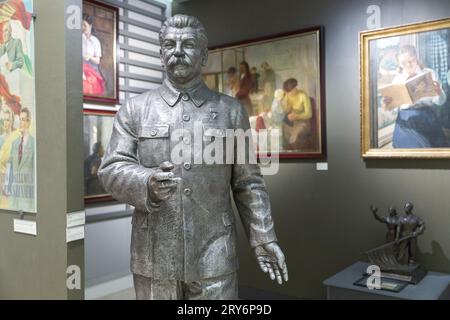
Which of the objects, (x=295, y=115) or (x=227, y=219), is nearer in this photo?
(x=227, y=219)

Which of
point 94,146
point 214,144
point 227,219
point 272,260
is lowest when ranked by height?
point 272,260

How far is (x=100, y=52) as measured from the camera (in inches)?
182

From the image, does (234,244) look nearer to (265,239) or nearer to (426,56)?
(265,239)

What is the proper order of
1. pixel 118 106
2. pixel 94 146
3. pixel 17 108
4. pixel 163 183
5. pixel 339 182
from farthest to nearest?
pixel 118 106 → pixel 94 146 → pixel 339 182 → pixel 17 108 → pixel 163 183

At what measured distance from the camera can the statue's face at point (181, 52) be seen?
217 cm

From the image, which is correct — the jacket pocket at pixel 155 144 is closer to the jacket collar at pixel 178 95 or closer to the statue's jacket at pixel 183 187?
the statue's jacket at pixel 183 187

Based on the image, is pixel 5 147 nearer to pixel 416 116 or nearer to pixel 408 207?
pixel 408 207

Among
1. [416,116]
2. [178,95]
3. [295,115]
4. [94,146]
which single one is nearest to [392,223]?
[416,116]

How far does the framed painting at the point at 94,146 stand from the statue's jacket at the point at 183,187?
7.77 feet

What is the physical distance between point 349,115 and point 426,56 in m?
0.86

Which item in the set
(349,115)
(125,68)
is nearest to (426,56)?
(349,115)

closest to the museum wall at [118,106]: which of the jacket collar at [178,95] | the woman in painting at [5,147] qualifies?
the woman in painting at [5,147]

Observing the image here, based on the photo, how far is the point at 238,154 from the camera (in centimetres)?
230

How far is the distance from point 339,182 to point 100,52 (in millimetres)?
2790
